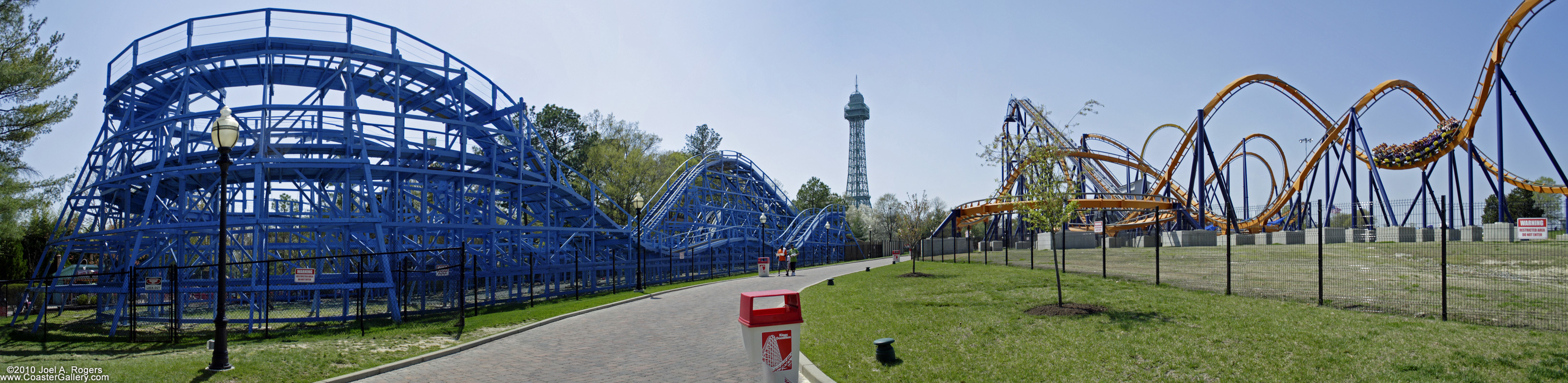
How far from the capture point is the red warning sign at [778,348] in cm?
729

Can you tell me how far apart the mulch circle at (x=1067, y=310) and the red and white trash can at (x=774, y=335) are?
5.96 m

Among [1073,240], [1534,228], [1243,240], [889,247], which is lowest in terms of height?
[889,247]

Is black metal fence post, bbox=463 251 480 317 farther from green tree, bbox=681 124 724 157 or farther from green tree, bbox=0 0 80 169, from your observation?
green tree, bbox=681 124 724 157

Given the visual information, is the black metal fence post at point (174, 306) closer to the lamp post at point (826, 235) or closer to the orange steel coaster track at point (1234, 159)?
the orange steel coaster track at point (1234, 159)

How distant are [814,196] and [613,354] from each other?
74.0 metres

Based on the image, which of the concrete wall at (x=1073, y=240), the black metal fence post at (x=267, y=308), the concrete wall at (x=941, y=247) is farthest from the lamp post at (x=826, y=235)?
the black metal fence post at (x=267, y=308)

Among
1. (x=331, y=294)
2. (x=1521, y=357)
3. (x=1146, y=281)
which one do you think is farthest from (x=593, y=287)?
(x=1521, y=357)

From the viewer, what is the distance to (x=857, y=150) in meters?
124

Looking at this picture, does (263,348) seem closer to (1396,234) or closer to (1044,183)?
(1044,183)

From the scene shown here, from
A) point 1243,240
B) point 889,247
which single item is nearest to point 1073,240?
point 1243,240

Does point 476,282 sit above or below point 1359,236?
below

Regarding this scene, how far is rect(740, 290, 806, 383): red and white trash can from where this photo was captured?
7234 mm

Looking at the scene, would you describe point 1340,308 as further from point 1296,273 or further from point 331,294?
point 331,294

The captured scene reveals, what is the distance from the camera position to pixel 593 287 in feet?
82.8
